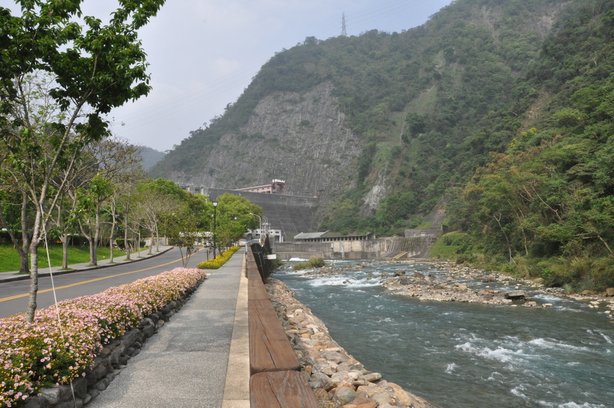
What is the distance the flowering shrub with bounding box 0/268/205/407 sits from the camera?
399 centimetres

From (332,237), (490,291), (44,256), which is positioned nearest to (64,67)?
(490,291)

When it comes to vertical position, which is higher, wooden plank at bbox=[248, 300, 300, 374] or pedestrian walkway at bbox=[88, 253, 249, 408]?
wooden plank at bbox=[248, 300, 300, 374]

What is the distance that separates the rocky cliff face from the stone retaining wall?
13812 centimetres

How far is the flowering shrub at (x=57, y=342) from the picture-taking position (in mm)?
3992

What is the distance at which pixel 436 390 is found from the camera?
33.3 ft

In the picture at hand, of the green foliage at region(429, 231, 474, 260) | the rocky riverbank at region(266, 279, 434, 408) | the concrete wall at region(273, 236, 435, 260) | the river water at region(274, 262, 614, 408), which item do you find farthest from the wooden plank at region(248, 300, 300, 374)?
the concrete wall at region(273, 236, 435, 260)

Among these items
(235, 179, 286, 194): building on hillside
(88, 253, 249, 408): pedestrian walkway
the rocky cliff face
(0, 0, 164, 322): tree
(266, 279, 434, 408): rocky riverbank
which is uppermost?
the rocky cliff face

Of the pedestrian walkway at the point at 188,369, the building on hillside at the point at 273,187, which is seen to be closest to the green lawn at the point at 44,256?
the pedestrian walkway at the point at 188,369

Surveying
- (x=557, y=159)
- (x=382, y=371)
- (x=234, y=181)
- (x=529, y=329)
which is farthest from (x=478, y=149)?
(x=234, y=181)

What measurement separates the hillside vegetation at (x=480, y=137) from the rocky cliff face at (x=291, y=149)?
965 mm

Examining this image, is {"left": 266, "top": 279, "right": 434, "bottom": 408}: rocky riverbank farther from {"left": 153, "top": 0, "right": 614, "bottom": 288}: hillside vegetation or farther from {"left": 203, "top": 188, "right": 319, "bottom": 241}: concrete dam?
{"left": 203, "top": 188, "right": 319, "bottom": 241}: concrete dam

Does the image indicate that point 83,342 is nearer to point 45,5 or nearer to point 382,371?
point 45,5

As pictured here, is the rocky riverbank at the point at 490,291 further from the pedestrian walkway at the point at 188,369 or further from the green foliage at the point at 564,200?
the pedestrian walkway at the point at 188,369

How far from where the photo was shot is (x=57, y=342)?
4.89 meters
